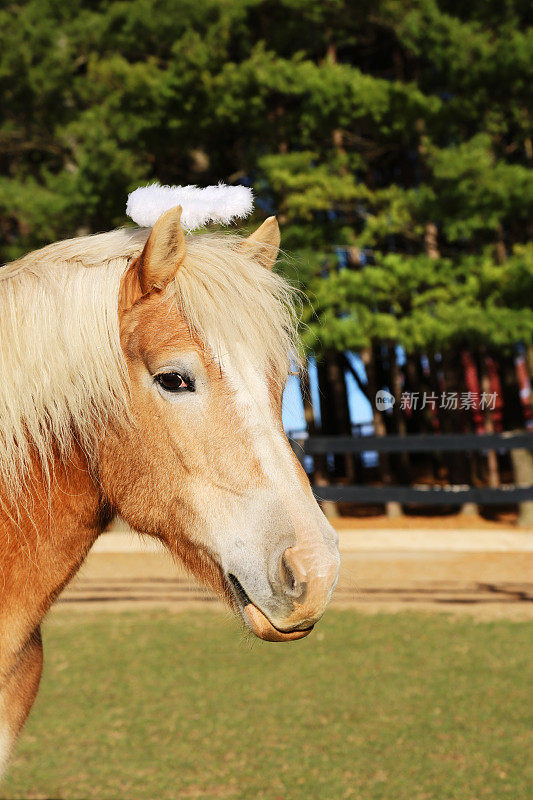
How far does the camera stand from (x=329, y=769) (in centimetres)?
372

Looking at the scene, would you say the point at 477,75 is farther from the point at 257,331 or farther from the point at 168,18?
the point at 257,331

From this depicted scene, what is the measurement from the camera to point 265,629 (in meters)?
1.56

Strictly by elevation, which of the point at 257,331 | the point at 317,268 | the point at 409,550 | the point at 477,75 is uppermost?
the point at 477,75

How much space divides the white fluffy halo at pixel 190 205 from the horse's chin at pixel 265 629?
42.0 inches

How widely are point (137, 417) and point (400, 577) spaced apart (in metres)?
7.34

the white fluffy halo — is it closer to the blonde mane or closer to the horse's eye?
the blonde mane

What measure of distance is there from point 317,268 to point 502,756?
27.3ft

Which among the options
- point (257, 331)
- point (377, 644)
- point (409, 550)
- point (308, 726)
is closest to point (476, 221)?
point (409, 550)

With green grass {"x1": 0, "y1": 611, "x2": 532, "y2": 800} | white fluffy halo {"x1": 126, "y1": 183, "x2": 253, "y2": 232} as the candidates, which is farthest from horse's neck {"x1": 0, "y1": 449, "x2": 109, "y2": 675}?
green grass {"x1": 0, "y1": 611, "x2": 532, "y2": 800}

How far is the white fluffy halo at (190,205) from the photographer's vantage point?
1969mm

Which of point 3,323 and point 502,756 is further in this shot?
point 502,756

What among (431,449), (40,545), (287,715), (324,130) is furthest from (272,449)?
(324,130)

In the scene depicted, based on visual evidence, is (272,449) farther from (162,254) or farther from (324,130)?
(324,130)

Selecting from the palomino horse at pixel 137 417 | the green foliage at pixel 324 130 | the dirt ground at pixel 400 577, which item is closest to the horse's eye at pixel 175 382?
the palomino horse at pixel 137 417
